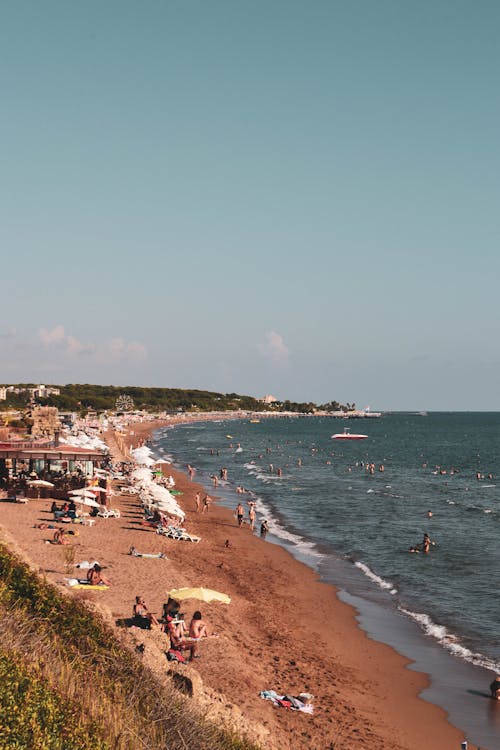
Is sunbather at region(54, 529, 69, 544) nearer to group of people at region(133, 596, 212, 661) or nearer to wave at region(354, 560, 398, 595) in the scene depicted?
group of people at region(133, 596, 212, 661)

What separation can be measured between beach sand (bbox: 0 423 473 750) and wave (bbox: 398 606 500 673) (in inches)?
73.8

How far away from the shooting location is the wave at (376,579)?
90.3ft

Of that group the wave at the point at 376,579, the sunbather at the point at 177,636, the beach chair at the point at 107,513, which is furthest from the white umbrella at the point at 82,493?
the sunbather at the point at 177,636

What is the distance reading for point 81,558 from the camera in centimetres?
2475

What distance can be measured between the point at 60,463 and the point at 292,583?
873 inches

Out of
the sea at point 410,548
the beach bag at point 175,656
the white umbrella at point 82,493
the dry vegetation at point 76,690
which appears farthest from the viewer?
the white umbrella at point 82,493

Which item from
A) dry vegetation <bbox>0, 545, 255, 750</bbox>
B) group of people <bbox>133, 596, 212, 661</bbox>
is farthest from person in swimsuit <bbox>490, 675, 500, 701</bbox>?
dry vegetation <bbox>0, 545, 255, 750</bbox>

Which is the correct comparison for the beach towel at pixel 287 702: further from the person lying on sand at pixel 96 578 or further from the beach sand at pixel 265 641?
the person lying on sand at pixel 96 578

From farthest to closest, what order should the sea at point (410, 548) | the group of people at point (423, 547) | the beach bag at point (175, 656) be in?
the group of people at point (423, 547) < the sea at point (410, 548) < the beach bag at point (175, 656)

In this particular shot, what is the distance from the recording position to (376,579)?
2911cm

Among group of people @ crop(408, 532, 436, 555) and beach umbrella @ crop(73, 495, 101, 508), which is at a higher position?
beach umbrella @ crop(73, 495, 101, 508)

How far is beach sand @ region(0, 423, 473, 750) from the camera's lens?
1427 centimetres

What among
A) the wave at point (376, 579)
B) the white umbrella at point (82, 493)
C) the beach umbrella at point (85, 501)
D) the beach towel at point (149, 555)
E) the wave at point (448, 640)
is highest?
the white umbrella at point (82, 493)

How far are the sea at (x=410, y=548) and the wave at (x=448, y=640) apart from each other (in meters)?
0.03
